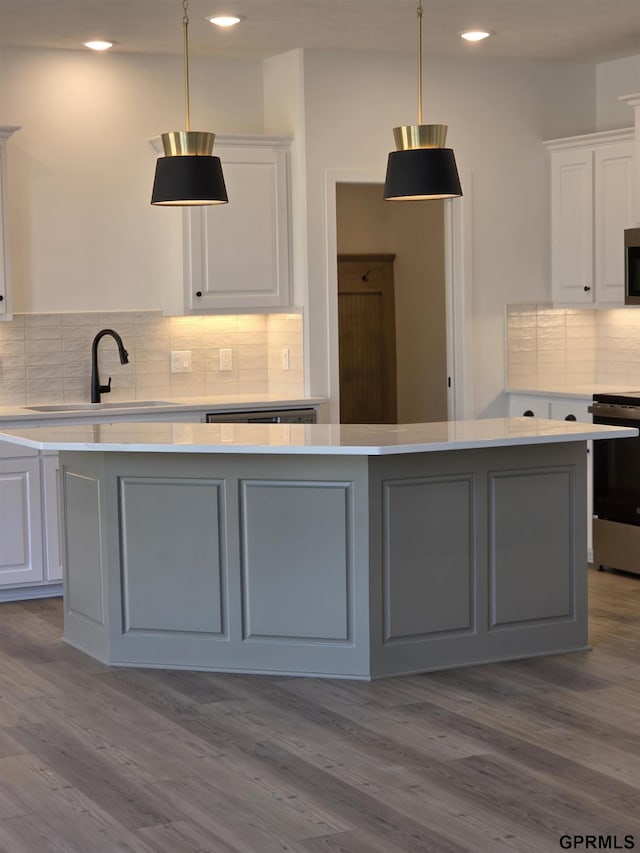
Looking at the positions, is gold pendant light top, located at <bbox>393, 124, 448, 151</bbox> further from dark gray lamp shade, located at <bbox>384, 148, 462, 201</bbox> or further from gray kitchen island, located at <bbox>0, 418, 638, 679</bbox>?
gray kitchen island, located at <bbox>0, 418, 638, 679</bbox>

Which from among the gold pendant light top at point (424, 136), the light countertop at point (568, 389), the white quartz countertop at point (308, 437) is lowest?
the white quartz countertop at point (308, 437)

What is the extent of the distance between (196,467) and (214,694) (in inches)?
33.3

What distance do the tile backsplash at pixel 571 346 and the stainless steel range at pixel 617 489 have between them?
788 mm

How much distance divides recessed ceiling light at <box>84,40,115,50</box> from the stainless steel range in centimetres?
310

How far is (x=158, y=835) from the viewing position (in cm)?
325

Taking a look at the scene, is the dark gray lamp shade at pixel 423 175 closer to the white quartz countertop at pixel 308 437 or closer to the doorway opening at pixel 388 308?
the white quartz countertop at pixel 308 437

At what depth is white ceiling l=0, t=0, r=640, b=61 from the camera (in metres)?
5.57

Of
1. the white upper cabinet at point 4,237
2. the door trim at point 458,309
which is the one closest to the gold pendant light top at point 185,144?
the white upper cabinet at point 4,237

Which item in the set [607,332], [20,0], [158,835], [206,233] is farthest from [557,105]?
[158,835]

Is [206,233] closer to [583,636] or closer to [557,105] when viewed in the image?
[557,105]

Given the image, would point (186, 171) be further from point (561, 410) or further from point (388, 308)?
point (388, 308)

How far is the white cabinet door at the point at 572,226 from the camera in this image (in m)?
6.95

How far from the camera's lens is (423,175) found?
4.43 meters

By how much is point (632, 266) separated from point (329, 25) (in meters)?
2.01
